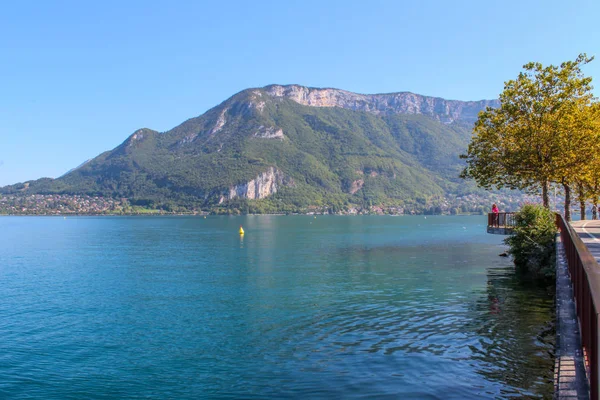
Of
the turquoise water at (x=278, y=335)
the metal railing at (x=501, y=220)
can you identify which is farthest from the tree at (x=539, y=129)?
the turquoise water at (x=278, y=335)

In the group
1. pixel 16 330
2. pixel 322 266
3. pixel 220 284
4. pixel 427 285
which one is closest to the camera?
pixel 16 330

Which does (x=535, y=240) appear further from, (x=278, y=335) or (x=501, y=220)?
(x=278, y=335)

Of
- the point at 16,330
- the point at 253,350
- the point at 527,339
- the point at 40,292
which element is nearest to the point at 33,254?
the point at 40,292

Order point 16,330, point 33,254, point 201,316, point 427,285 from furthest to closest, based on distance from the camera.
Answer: point 33,254 < point 427,285 < point 201,316 < point 16,330

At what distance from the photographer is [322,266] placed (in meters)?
43.3

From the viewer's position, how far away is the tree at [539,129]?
113ft

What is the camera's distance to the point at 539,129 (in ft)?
116

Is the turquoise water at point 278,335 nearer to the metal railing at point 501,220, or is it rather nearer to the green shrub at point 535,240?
the green shrub at point 535,240

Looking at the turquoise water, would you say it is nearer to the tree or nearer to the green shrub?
the green shrub

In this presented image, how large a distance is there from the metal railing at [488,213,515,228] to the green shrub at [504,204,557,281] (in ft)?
8.92

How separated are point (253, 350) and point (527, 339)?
9.21 metres

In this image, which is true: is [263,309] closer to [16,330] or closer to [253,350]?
[253,350]

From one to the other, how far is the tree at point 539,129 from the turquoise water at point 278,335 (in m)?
7.72

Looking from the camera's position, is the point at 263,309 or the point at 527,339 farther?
the point at 263,309
